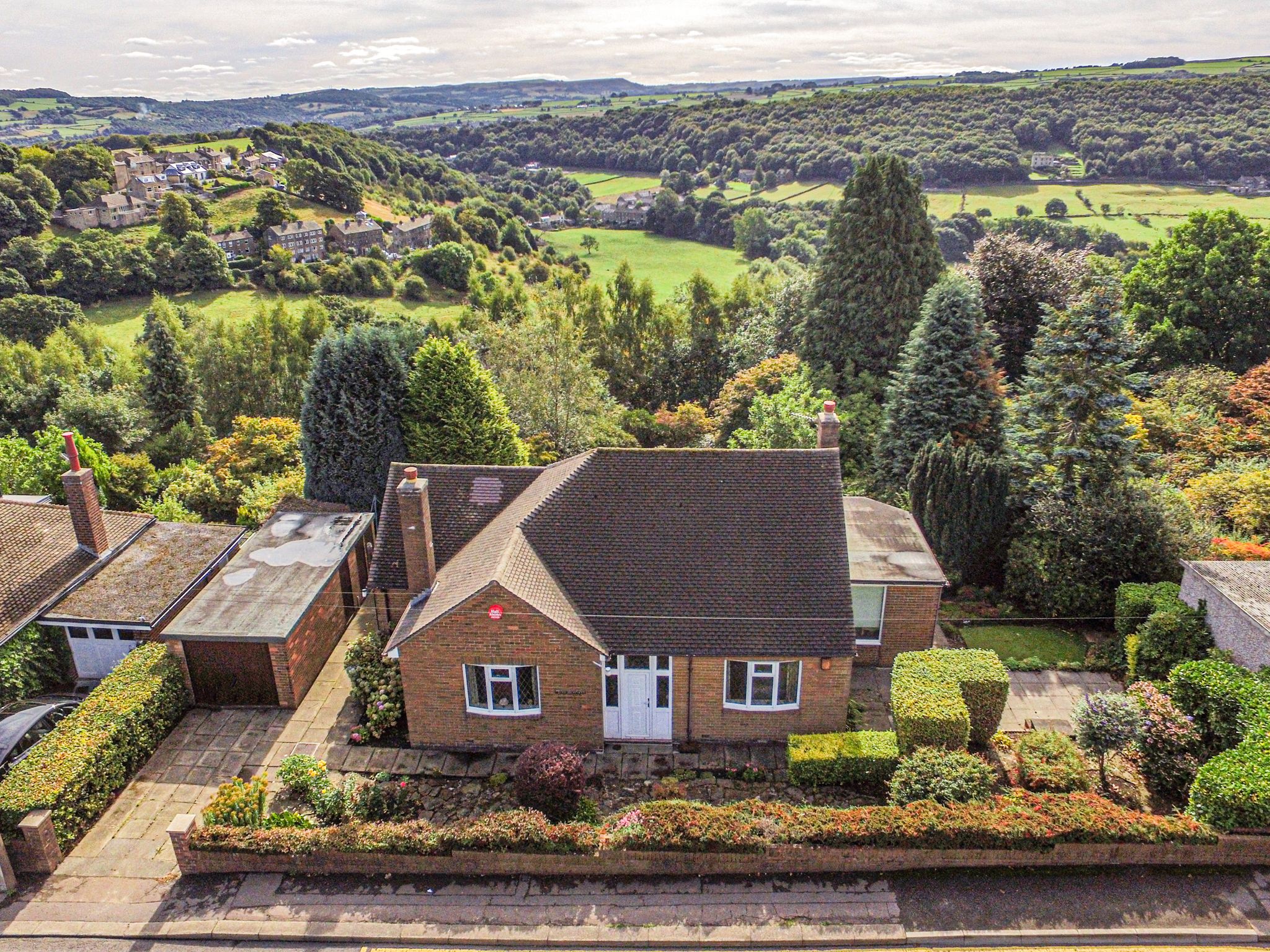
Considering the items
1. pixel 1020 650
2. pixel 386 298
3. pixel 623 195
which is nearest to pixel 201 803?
pixel 1020 650

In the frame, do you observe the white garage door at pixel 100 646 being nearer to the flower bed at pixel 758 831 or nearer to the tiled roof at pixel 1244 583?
the flower bed at pixel 758 831

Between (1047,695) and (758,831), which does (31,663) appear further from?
(1047,695)

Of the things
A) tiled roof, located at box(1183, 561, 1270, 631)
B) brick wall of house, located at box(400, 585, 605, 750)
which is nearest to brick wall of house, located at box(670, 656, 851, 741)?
brick wall of house, located at box(400, 585, 605, 750)

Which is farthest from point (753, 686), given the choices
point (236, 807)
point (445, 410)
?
point (445, 410)

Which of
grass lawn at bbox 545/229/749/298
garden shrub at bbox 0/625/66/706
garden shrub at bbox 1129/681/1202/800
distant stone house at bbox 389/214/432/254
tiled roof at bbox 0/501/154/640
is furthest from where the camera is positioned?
distant stone house at bbox 389/214/432/254

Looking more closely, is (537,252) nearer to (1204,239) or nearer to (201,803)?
(1204,239)

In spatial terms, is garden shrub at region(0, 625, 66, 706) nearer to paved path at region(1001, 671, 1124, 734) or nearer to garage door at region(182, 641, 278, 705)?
garage door at region(182, 641, 278, 705)
